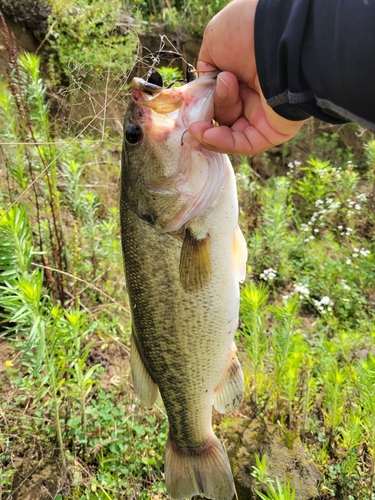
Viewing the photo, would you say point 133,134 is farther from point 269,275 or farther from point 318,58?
point 269,275

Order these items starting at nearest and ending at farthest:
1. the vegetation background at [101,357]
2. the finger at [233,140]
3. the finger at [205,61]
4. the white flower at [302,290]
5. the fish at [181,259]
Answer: the finger at [233,140] → the fish at [181,259] → the finger at [205,61] → the vegetation background at [101,357] → the white flower at [302,290]

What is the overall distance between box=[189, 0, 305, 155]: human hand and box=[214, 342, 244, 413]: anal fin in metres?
0.96

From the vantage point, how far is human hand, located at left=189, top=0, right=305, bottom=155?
139cm

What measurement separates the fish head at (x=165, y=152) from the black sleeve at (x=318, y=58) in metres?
0.25

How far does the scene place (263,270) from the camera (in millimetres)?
4570

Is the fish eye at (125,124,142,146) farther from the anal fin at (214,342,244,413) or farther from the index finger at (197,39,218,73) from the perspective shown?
the anal fin at (214,342,244,413)

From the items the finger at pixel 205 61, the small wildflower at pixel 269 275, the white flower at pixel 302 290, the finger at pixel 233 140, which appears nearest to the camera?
the finger at pixel 233 140

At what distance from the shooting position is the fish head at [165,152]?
1423mm

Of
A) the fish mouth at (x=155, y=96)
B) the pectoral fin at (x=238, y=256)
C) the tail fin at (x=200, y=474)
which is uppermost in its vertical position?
the fish mouth at (x=155, y=96)

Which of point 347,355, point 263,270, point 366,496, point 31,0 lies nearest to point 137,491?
point 366,496

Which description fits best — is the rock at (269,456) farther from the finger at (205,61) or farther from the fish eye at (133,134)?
the finger at (205,61)

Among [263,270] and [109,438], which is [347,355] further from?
[109,438]

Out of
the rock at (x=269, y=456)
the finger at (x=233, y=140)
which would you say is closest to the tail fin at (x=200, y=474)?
the rock at (x=269, y=456)

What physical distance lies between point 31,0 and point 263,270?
22.5ft
